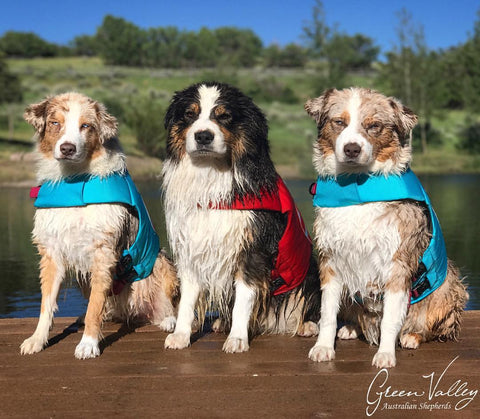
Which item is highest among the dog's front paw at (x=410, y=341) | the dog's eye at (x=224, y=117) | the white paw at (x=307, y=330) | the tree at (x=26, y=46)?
the tree at (x=26, y=46)

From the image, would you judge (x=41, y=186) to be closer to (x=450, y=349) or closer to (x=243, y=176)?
(x=243, y=176)

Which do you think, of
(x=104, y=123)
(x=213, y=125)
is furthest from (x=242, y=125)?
(x=104, y=123)

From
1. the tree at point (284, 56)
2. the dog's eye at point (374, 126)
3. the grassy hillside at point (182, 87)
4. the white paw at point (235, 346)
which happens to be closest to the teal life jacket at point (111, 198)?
the white paw at point (235, 346)

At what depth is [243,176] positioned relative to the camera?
180 inches

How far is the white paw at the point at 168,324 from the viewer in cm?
505

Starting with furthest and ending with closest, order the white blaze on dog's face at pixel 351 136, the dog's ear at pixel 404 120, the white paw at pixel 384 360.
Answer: the dog's ear at pixel 404 120 → the white blaze on dog's face at pixel 351 136 → the white paw at pixel 384 360

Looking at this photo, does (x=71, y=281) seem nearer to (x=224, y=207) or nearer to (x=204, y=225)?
(x=204, y=225)

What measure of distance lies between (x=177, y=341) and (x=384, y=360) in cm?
140

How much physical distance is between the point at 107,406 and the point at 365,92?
2491 mm

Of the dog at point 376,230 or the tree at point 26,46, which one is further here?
the tree at point 26,46

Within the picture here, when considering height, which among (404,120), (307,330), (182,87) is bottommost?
(307,330)

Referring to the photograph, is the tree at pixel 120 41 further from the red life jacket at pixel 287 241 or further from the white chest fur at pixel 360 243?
the white chest fur at pixel 360 243

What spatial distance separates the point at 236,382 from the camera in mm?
3715

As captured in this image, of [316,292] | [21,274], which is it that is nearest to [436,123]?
[21,274]
